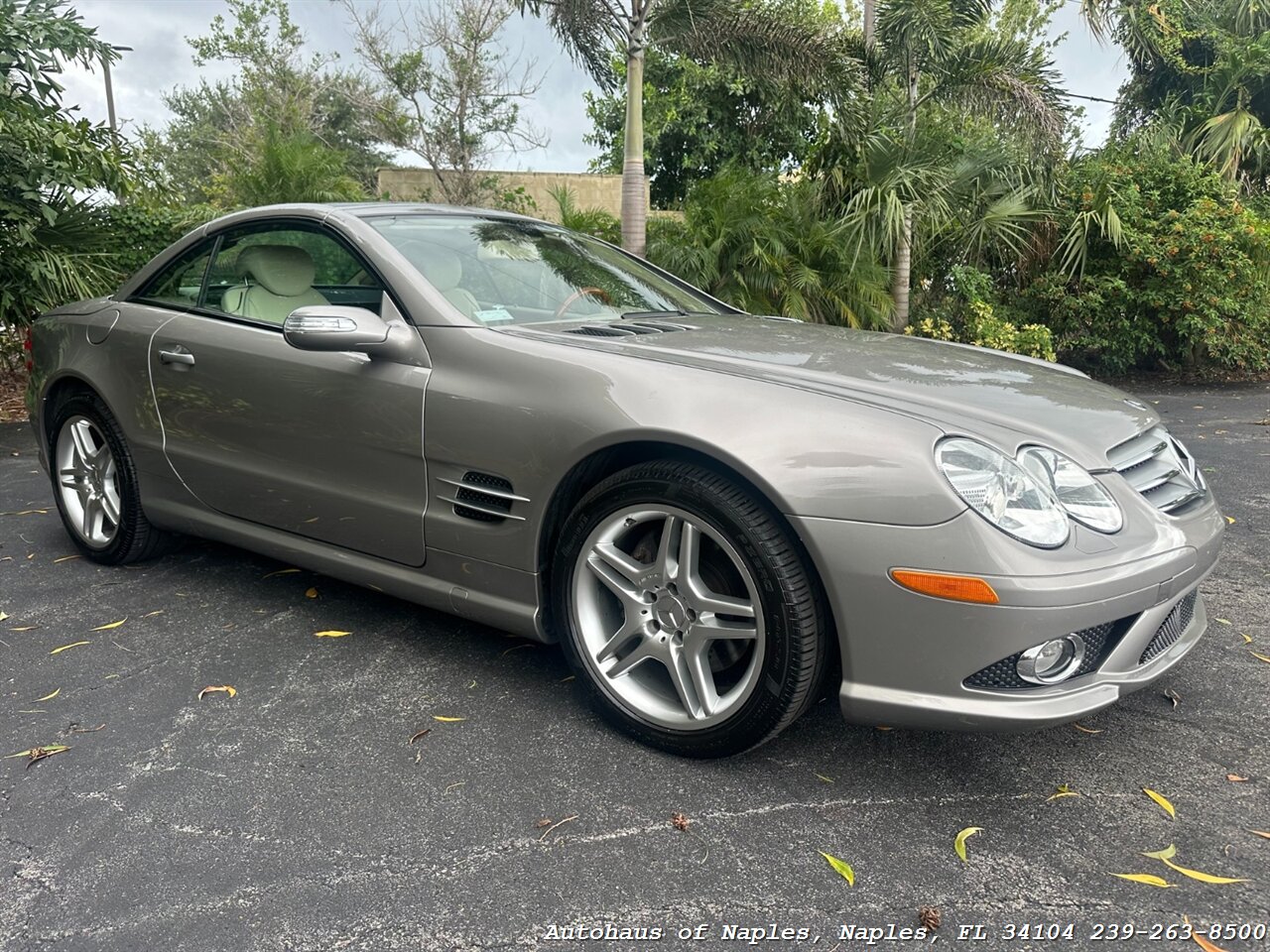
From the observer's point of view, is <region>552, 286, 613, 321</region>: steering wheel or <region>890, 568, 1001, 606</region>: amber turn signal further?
<region>552, 286, 613, 321</region>: steering wheel

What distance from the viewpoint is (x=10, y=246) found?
805cm

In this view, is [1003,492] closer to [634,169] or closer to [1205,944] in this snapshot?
[1205,944]

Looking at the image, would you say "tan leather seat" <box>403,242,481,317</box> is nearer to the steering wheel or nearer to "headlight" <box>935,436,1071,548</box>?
the steering wheel

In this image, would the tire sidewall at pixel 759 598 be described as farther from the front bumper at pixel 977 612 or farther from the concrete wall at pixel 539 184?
the concrete wall at pixel 539 184

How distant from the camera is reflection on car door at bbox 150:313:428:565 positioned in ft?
9.95

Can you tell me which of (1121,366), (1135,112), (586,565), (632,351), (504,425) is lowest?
(1121,366)

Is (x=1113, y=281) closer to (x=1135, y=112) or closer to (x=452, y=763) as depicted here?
(x=1135, y=112)

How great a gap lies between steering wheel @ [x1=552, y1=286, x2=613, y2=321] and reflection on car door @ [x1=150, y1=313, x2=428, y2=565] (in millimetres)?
575

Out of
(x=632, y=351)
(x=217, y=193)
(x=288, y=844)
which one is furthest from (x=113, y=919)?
(x=217, y=193)

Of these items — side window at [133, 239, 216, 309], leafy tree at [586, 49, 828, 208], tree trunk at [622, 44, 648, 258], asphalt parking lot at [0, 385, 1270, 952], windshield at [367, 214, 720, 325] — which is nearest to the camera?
asphalt parking lot at [0, 385, 1270, 952]

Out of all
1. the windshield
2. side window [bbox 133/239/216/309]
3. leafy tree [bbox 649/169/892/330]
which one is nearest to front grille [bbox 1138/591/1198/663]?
the windshield

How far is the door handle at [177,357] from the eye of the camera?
3609 mm

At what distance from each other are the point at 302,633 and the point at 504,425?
131 centimetres

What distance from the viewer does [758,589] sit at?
7.80 ft
